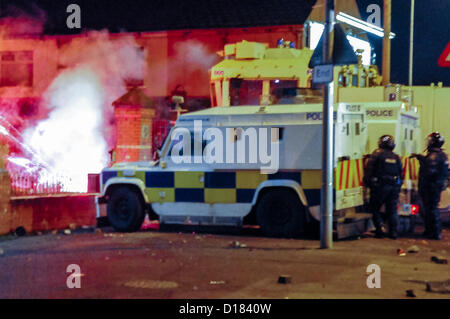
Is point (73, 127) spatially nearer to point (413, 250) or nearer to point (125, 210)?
point (125, 210)

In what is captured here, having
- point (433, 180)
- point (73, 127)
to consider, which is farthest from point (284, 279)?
point (73, 127)

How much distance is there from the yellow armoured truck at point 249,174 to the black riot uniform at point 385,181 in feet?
0.88

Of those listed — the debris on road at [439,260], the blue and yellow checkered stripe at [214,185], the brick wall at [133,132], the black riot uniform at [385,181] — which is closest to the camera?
the debris on road at [439,260]

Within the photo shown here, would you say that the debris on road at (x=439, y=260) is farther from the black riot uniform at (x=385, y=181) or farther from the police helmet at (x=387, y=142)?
the police helmet at (x=387, y=142)

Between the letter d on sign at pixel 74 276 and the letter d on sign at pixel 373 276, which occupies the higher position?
the letter d on sign at pixel 74 276

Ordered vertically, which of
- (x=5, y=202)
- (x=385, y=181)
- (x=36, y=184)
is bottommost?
(x=5, y=202)

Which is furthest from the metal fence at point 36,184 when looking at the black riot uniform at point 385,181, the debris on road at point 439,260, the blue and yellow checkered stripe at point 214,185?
the debris on road at point 439,260

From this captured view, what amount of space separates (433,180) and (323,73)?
341 centimetres

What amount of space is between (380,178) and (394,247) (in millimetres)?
1402

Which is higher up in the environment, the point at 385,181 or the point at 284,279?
the point at 385,181

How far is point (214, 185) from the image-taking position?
39.5 ft

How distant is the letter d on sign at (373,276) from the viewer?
7.66 meters

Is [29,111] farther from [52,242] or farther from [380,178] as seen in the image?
[380,178]

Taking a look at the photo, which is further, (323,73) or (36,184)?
(36,184)
